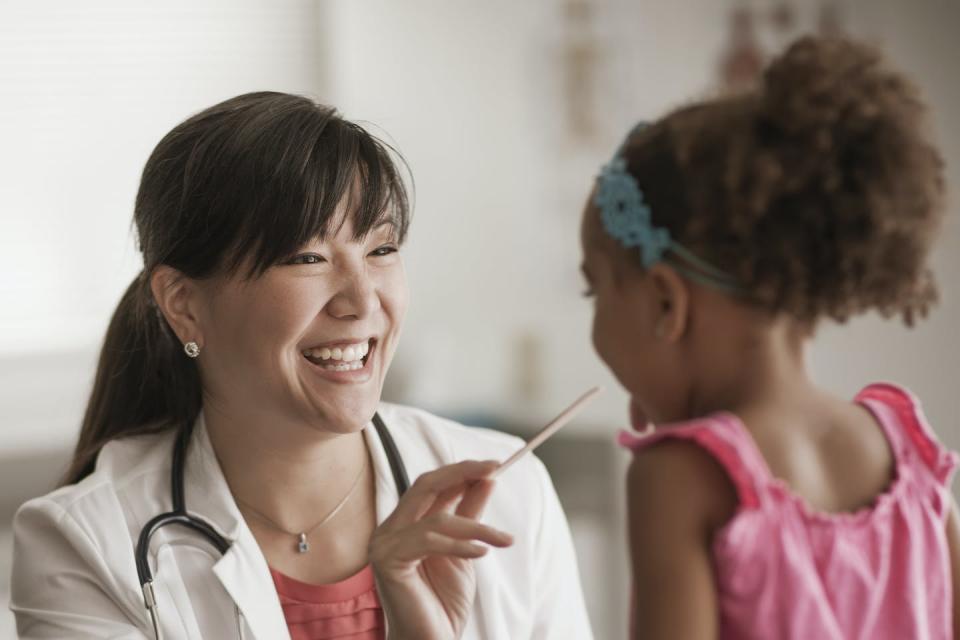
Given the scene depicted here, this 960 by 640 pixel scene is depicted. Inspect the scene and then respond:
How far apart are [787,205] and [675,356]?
0.49 ft

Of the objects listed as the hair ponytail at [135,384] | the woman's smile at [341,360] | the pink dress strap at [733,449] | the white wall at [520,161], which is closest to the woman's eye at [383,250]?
the woman's smile at [341,360]

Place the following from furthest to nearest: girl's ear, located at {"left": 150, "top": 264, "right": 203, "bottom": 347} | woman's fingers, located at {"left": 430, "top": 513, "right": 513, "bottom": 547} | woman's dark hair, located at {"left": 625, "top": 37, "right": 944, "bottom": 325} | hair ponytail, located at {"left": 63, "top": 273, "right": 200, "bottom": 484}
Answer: hair ponytail, located at {"left": 63, "top": 273, "right": 200, "bottom": 484}
girl's ear, located at {"left": 150, "top": 264, "right": 203, "bottom": 347}
woman's fingers, located at {"left": 430, "top": 513, "right": 513, "bottom": 547}
woman's dark hair, located at {"left": 625, "top": 37, "right": 944, "bottom": 325}

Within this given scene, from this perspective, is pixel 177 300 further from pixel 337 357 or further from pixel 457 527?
pixel 457 527

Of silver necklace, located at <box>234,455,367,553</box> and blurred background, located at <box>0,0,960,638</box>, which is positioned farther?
blurred background, located at <box>0,0,960,638</box>

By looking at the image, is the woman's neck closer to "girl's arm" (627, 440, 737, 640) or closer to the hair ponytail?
the hair ponytail

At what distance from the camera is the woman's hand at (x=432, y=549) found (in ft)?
3.87

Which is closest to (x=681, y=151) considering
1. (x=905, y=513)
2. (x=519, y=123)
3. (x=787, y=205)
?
(x=787, y=205)

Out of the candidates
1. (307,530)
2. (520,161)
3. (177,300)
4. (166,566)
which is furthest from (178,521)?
(520,161)

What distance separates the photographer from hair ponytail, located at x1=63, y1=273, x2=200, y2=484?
1.60 meters

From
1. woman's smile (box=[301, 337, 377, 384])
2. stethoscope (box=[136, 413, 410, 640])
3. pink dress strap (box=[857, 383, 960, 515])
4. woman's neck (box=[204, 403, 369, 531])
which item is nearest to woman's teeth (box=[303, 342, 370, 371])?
woman's smile (box=[301, 337, 377, 384])

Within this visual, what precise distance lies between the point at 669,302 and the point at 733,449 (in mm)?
125

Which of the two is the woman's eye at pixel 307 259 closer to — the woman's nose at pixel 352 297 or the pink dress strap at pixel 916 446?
the woman's nose at pixel 352 297

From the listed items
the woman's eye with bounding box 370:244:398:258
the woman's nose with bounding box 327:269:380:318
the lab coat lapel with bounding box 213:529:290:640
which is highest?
the woman's eye with bounding box 370:244:398:258

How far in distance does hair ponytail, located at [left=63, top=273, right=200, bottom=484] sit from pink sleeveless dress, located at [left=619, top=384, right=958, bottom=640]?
0.84 m
